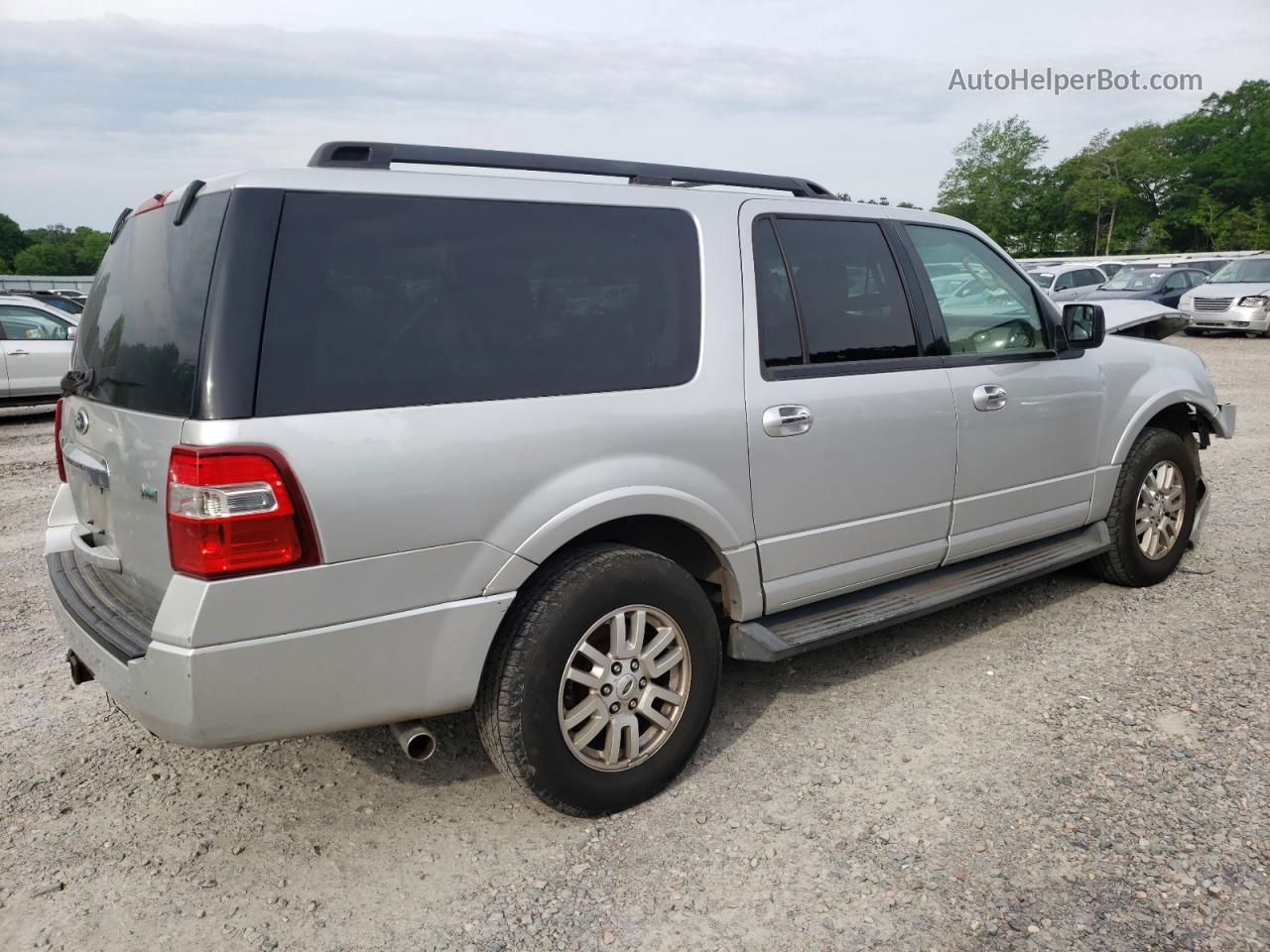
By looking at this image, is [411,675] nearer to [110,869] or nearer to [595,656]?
[595,656]

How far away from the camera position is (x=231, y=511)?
2432mm

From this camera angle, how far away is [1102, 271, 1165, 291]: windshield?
23031mm

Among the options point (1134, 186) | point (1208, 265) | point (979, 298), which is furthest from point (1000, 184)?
point (979, 298)

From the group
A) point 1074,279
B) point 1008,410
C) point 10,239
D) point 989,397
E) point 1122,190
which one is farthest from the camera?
point 10,239

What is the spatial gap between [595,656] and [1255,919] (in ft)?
6.14

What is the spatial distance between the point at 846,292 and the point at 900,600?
1222mm

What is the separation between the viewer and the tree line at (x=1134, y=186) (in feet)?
221

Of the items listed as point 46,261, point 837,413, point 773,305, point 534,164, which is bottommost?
point 837,413

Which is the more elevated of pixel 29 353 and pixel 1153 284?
pixel 29 353

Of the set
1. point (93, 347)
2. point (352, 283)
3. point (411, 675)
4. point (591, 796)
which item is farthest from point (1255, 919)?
point (93, 347)

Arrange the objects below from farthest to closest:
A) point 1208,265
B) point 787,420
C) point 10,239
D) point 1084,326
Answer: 1. point 10,239
2. point 1208,265
3. point 1084,326
4. point 787,420

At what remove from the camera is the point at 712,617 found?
3322 mm

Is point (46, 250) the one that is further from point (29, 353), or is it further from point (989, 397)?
point (989, 397)

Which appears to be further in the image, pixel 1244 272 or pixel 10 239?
pixel 10 239
